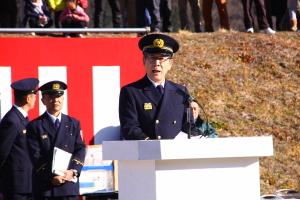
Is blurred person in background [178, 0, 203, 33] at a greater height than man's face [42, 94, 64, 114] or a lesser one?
greater

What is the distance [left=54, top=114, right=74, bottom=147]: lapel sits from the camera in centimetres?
621

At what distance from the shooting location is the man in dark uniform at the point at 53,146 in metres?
6.05

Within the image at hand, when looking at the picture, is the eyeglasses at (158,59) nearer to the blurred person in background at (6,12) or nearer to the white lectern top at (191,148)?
the white lectern top at (191,148)

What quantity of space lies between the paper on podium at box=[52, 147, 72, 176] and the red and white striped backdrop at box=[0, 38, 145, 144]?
2.23 m

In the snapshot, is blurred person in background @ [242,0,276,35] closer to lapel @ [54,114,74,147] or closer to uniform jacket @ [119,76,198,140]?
lapel @ [54,114,74,147]

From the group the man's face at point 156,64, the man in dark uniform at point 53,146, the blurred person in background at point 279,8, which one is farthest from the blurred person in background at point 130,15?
the man's face at point 156,64

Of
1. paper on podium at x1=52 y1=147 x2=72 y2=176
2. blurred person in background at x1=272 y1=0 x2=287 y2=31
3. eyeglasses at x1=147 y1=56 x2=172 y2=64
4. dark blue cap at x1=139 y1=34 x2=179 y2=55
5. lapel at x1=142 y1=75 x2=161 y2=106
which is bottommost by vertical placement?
paper on podium at x1=52 y1=147 x2=72 y2=176

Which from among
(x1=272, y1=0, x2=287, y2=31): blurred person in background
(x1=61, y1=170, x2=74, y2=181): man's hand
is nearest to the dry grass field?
(x1=272, y1=0, x2=287, y2=31): blurred person in background

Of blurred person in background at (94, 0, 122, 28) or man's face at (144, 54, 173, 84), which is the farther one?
blurred person in background at (94, 0, 122, 28)

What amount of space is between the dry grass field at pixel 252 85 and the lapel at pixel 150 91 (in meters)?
4.80

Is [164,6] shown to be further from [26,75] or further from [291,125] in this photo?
[26,75]

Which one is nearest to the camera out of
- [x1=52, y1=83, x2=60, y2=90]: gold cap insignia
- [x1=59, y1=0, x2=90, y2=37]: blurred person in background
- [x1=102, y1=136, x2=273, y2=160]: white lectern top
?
[x1=102, y1=136, x2=273, y2=160]: white lectern top

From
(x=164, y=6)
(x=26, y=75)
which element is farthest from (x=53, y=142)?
(x=164, y=6)

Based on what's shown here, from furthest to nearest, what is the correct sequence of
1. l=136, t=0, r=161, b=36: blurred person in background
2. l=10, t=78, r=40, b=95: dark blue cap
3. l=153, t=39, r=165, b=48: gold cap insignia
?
l=136, t=0, r=161, b=36: blurred person in background
l=10, t=78, r=40, b=95: dark blue cap
l=153, t=39, r=165, b=48: gold cap insignia
